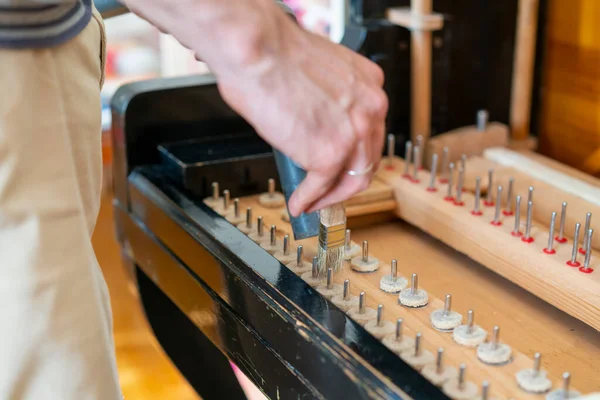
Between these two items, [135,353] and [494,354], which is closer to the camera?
[494,354]

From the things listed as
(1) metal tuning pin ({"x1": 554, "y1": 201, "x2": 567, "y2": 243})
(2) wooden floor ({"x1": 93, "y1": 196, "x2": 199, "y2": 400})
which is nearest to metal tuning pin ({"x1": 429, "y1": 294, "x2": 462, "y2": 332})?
(1) metal tuning pin ({"x1": 554, "y1": 201, "x2": 567, "y2": 243})

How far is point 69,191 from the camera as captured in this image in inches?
24.6

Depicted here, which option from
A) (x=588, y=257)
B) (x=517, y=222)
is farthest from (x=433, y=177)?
(x=588, y=257)

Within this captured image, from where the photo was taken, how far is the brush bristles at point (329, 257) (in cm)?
77

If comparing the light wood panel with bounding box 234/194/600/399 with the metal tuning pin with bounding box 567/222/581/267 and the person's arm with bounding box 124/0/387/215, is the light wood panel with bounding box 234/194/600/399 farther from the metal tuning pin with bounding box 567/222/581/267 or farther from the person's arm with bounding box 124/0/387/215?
the person's arm with bounding box 124/0/387/215

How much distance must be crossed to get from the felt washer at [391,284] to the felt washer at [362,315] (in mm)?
53

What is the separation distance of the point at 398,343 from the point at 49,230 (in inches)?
11.8

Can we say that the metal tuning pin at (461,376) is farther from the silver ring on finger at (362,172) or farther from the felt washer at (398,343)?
the silver ring on finger at (362,172)

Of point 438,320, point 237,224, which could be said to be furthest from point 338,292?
point 237,224

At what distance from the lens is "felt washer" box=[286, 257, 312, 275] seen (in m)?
0.79

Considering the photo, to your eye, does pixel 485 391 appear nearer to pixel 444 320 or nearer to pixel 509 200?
pixel 444 320

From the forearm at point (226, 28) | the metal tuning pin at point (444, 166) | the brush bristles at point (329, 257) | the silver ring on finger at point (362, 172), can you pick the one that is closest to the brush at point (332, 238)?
the brush bristles at point (329, 257)

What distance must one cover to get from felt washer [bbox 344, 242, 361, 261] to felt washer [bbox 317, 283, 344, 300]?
71mm

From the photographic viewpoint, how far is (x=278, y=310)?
72 cm
